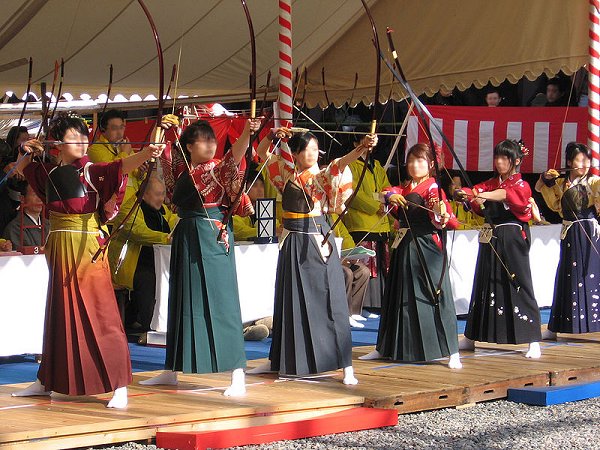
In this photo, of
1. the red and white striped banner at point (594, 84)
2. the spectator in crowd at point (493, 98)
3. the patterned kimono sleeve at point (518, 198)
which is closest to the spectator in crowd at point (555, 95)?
the spectator in crowd at point (493, 98)

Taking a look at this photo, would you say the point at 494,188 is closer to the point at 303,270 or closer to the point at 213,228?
the point at 303,270

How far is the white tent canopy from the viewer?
24.9ft

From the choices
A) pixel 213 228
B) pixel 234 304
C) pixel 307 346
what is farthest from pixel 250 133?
pixel 307 346

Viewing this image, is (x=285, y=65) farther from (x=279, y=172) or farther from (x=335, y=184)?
(x=335, y=184)

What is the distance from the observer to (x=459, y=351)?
6.39m

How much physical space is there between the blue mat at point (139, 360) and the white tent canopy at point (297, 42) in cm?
225

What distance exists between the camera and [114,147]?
274 inches

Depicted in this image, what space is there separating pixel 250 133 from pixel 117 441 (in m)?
1.44

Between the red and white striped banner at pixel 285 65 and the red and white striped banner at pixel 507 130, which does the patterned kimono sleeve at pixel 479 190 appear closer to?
the red and white striped banner at pixel 285 65

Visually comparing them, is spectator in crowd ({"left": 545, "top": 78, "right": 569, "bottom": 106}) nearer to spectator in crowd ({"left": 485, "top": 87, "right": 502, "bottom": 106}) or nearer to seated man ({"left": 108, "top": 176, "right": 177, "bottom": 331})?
spectator in crowd ({"left": 485, "top": 87, "right": 502, "bottom": 106})

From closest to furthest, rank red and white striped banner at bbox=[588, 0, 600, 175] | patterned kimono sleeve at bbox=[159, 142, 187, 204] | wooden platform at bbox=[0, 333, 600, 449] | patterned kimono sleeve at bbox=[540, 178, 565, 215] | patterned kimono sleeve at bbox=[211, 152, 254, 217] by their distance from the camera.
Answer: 1. wooden platform at bbox=[0, 333, 600, 449]
2. patterned kimono sleeve at bbox=[211, 152, 254, 217]
3. patterned kimono sleeve at bbox=[159, 142, 187, 204]
4. patterned kimono sleeve at bbox=[540, 178, 565, 215]
5. red and white striped banner at bbox=[588, 0, 600, 175]

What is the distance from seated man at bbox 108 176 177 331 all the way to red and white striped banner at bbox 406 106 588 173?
3150 millimetres

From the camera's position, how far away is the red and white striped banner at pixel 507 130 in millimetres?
9180

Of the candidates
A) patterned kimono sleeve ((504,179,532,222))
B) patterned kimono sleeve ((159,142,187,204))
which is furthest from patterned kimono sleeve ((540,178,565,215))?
patterned kimono sleeve ((159,142,187,204))
